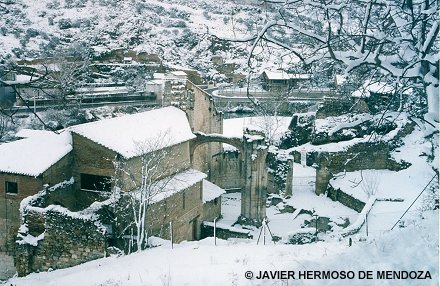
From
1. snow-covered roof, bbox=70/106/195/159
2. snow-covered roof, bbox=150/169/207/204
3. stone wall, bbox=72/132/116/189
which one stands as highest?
snow-covered roof, bbox=70/106/195/159

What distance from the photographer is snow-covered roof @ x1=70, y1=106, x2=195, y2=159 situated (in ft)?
74.9

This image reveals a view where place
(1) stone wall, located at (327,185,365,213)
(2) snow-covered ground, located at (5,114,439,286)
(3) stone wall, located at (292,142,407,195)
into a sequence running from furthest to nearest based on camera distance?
(3) stone wall, located at (292,142,407,195) < (1) stone wall, located at (327,185,365,213) < (2) snow-covered ground, located at (5,114,439,286)

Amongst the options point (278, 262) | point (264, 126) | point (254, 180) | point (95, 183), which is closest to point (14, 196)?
point (95, 183)

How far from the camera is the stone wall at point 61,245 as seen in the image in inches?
764

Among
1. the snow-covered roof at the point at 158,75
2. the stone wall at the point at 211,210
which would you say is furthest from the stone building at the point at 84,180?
the snow-covered roof at the point at 158,75

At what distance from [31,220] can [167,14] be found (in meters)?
61.4

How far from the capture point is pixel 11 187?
23016 millimetres

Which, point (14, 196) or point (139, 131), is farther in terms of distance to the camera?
point (139, 131)

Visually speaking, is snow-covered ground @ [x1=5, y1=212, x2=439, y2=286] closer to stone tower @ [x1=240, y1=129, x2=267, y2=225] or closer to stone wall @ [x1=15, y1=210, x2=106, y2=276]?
stone wall @ [x1=15, y1=210, x2=106, y2=276]

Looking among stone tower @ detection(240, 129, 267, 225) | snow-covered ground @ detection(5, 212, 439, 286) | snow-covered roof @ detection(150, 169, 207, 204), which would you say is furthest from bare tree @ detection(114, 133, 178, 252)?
snow-covered ground @ detection(5, 212, 439, 286)

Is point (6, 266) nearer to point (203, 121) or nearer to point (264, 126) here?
point (203, 121)

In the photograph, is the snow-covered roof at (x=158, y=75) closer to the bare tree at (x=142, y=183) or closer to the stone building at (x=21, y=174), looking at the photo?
the bare tree at (x=142, y=183)

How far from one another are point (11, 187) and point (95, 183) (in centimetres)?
388

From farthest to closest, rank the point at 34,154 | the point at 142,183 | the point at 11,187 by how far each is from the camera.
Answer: the point at 34,154, the point at 11,187, the point at 142,183
